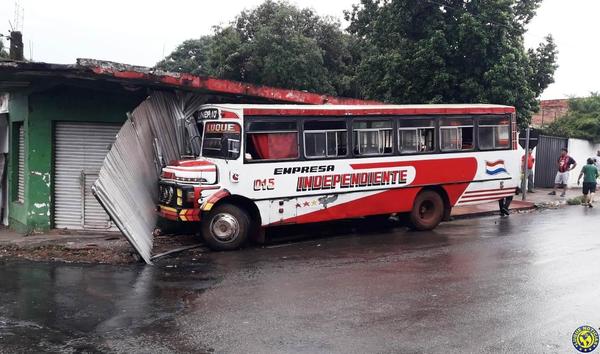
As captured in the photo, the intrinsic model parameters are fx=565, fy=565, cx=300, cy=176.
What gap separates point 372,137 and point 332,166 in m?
Answer: 1.20

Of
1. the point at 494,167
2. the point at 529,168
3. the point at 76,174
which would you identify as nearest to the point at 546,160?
the point at 529,168

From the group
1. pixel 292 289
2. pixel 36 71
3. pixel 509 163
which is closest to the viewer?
pixel 292 289

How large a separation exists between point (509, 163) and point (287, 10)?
2071 cm

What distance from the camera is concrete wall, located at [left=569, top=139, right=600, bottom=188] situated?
25.0 m

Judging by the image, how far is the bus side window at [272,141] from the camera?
424 inches

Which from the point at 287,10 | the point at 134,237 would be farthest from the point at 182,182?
the point at 287,10

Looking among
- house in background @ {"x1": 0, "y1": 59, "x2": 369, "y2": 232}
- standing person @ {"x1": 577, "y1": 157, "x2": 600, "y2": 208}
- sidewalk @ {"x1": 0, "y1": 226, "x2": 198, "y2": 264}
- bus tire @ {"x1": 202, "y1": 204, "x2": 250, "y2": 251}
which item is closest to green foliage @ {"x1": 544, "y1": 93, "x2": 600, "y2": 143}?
standing person @ {"x1": 577, "y1": 157, "x2": 600, "y2": 208}

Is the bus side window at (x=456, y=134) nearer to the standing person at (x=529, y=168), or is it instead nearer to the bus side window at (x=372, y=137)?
the bus side window at (x=372, y=137)

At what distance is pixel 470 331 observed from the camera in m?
5.73

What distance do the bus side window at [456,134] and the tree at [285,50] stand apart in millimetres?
15551

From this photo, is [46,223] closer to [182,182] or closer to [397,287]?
[182,182]

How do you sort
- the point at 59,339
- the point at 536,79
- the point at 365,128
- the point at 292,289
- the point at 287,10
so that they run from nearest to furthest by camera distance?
the point at 59,339 → the point at 292,289 → the point at 365,128 → the point at 536,79 → the point at 287,10

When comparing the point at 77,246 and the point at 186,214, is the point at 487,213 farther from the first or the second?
the point at 77,246

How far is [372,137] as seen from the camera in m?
12.0
